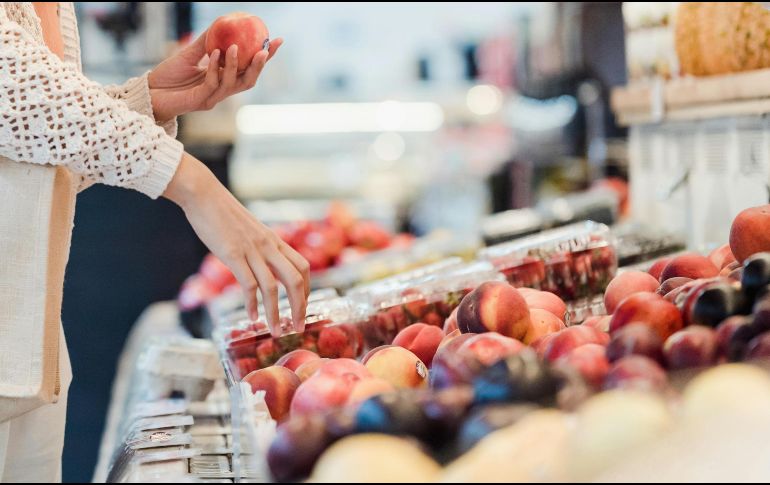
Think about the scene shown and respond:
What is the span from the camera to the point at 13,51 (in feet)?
4.02

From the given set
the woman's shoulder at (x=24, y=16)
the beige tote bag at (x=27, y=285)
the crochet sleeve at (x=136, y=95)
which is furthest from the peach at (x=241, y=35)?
the beige tote bag at (x=27, y=285)

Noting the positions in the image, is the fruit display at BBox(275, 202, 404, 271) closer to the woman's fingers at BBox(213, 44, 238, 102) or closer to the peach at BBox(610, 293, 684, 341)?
the woman's fingers at BBox(213, 44, 238, 102)

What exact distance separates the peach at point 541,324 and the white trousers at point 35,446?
87cm

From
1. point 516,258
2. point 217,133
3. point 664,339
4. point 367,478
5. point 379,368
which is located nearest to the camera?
point 367,478

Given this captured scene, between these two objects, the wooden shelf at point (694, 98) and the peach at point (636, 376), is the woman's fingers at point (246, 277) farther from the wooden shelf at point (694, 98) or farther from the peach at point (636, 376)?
the wooden shelf at point (694, 98)

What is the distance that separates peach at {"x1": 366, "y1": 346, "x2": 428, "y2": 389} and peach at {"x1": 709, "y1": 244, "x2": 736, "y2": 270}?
2.11ft

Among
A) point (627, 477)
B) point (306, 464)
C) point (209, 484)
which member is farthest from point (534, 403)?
point (209, 484)

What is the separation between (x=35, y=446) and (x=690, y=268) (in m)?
1.19

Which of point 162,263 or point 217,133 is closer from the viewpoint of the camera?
point 162,263

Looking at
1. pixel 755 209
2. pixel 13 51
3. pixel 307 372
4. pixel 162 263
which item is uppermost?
pixel 13 51

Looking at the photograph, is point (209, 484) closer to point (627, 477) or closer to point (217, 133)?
point (627, 477)

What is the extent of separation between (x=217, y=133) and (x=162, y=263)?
79 cm

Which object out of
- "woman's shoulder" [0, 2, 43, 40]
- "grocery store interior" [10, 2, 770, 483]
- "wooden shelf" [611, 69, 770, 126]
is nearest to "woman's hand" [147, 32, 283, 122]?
"woman's shoulder" [0, 2, 43, 40]

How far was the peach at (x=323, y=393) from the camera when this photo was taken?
1.12 metres
